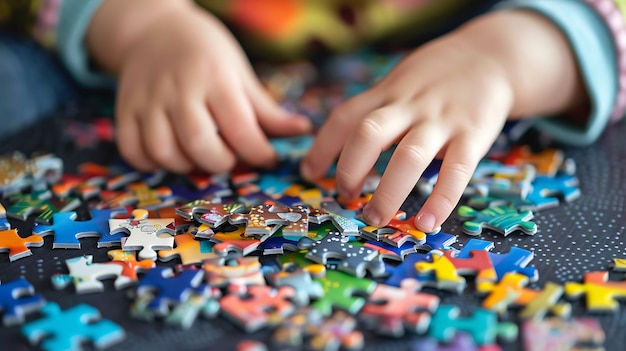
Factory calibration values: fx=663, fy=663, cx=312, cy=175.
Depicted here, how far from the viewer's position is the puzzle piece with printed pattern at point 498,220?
0.80 m

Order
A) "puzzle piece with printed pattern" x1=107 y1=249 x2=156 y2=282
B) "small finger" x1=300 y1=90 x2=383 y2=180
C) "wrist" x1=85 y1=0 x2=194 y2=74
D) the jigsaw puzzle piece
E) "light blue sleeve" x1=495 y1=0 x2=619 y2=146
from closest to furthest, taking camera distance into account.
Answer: the jigsaw puzzle piece
"puzzle piece with printed pattern" x1=107 y1=249 x2=156 y2=282
"small finger" x1=300 y1=90 x2=383 y2=180
"light blue sleeve" x1=495 y1=0 x2=619 y2=146
"wrist" x1=85 y1=0 x2=194 y2=74

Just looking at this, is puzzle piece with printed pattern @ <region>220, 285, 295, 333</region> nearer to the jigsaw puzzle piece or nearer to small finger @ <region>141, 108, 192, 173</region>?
the jigsaw puzzle piece

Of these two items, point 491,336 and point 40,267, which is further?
point 40,267

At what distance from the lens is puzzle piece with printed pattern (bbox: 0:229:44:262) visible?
751 mm

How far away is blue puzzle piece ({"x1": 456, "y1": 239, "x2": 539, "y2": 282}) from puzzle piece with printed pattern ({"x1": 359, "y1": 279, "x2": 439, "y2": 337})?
90 mm

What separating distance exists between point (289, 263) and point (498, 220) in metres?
0.28

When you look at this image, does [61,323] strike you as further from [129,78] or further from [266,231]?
[129,78]

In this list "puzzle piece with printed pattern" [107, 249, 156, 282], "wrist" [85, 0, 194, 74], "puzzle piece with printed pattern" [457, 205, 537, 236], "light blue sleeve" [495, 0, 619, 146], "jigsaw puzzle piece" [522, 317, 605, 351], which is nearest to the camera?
"jigsaw puzzle piece" [522, 317, 605, 351]

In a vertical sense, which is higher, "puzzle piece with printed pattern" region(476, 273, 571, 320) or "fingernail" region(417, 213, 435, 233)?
"fingernail" region(417, 213, 435, 233)

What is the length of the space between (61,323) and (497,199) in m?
0.56

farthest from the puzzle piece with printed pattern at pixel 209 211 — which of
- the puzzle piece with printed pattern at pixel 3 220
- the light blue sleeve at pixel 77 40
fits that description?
the light blue sleeve at pixel 77 40

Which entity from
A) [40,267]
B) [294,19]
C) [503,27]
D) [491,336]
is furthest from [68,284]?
[294,19]

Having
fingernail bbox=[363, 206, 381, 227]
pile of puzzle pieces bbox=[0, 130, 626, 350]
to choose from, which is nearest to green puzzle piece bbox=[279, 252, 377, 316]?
pile of puzzle pieces bbox=[0, 130, 626, 350]

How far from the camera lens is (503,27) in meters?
1.02
